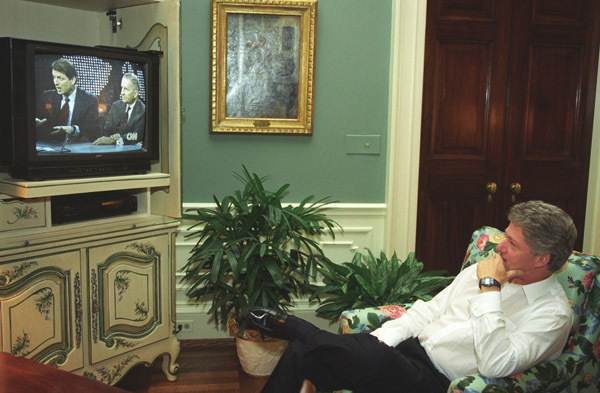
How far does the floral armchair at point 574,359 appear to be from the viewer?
5.50 feet

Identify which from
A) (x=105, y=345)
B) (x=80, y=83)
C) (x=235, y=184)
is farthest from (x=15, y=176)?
(x=235, y=184)

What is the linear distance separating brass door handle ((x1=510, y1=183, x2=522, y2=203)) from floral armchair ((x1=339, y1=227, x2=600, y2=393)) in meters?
1.59

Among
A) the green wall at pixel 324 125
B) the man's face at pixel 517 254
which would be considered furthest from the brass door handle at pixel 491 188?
the man's face at pixel 517 254

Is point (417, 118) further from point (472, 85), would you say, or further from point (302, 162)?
point (302, 162)

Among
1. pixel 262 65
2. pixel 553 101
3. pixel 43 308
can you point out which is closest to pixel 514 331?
pixel 43 308

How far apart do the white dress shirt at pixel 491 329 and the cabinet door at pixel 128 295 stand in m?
1.12

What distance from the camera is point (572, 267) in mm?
1912

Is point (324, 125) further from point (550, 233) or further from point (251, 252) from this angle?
point (550, 233)

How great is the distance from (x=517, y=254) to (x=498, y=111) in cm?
186

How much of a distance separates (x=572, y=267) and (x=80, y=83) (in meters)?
1.97

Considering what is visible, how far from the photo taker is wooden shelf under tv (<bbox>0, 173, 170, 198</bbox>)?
87.0 inches

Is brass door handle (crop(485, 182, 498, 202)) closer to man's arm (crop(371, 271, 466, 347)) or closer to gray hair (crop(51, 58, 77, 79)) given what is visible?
man's arm (crop(371, 271, 466, 347))

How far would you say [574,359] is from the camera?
5.84ft

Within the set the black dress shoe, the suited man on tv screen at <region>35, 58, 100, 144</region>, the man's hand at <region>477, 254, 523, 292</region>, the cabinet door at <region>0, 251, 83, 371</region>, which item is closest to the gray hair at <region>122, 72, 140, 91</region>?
the suited man on tv screen at <region>35, 58, 100, 144</region>
